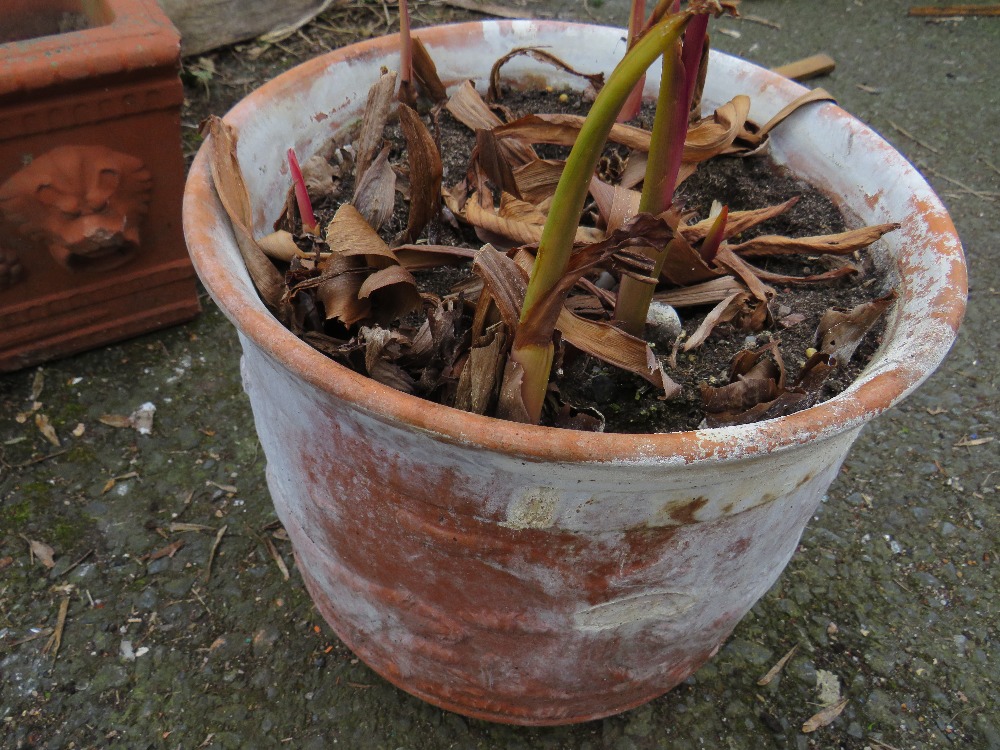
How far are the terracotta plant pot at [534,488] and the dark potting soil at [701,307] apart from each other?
0.16ft

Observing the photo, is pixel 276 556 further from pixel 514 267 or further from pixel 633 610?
pixel 514 267

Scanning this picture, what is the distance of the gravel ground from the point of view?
128 cm

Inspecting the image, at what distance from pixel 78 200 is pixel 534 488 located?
125 centimetres

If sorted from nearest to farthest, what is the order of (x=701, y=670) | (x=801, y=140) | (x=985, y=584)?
(x=801, y=140)
(x=701, y=670)
(x=985, y=584)

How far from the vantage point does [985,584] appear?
152cm

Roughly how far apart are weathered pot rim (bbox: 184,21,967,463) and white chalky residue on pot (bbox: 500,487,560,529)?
0.08 meters

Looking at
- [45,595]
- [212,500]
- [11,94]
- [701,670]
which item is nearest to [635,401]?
[701,670]

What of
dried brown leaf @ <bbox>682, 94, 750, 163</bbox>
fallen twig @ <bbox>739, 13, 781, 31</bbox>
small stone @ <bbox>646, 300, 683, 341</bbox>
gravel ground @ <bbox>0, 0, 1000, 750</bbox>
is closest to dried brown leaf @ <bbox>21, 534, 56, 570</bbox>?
gravel ground @ <bbox>0, 0, 1000, 750</bbox>

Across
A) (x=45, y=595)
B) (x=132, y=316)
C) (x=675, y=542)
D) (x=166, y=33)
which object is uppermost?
(x=166, y=33)

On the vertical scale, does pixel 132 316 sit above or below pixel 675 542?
below

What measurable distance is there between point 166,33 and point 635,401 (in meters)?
1.20

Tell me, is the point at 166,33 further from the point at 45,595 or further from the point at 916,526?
the point at 916,526

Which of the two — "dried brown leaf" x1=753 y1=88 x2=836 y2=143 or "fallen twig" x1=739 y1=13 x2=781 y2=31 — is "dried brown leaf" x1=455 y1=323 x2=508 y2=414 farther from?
"fallen twig" x1=739 y1=13 x2=781 y2=31

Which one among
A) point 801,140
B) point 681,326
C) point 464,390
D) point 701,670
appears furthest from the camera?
point 701,670
